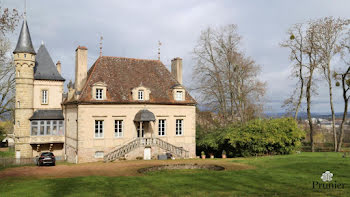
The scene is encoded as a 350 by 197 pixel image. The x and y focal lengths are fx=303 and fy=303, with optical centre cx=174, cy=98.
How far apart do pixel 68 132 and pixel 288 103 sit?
28562 mm

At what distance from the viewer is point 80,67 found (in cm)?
3309

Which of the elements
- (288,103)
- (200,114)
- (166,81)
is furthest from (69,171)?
(288,103)

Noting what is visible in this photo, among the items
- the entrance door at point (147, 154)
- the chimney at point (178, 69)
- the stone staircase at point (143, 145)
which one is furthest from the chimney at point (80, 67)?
the chimney at point (178, 69)

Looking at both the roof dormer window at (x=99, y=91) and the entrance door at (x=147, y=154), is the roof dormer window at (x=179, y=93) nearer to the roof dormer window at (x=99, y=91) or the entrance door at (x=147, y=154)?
the entrance door at (x=147, y=154)

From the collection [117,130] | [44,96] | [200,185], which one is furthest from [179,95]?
[200,185]

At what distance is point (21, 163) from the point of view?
1166 inches

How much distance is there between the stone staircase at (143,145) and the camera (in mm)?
30484

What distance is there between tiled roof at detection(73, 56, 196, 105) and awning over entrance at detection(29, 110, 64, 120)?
604cm

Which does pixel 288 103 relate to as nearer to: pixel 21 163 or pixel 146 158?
pixel 146 158

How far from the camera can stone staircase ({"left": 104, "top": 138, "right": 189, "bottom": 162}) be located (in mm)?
30484

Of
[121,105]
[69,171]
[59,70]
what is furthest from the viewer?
[59,70]

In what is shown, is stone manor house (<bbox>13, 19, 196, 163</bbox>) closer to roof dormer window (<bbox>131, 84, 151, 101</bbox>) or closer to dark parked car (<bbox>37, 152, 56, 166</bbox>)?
roof dormer window (<bbox>131, 84, 151, 101</bbox>)

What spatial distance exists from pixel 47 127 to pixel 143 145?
460 inches

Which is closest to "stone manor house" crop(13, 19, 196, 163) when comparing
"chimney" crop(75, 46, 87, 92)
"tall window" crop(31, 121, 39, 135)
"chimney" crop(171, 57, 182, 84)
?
"chimney" crop(75, 46, 87, 92)
